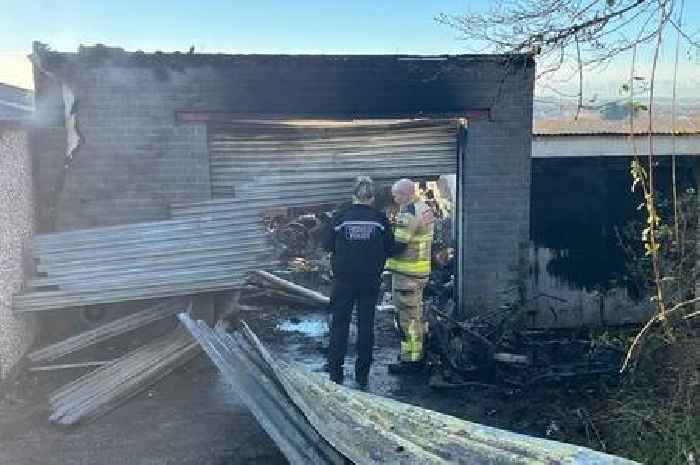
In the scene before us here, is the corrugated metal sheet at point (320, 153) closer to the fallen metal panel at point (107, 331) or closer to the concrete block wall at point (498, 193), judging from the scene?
the concrete block wall at point (498, 193)

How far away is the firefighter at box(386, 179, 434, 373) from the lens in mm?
6441

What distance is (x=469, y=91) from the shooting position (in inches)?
302

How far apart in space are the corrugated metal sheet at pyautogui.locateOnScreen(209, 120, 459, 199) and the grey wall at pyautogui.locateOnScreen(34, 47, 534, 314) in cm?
26

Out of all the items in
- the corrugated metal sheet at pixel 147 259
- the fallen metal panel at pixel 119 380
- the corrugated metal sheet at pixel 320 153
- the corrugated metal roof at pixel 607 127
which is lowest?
the fallen metal panel at pixel 119 380

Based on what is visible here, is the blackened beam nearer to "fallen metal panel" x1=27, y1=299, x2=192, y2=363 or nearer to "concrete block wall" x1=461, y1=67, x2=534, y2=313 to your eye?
"concrete block wall" x1=461, y1=67, x2=534, y2=313

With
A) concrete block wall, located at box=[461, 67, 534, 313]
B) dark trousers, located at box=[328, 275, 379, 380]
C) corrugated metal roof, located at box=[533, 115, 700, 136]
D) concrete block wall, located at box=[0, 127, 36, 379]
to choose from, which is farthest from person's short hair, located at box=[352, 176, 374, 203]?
concrete block wall, located at box=[0, 127, 36, 379]

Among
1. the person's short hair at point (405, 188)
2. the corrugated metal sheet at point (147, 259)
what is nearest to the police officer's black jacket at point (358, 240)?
the person's short hair at point (405, 188)

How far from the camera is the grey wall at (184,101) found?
7.16 meters

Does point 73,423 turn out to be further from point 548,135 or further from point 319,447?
point 548,135

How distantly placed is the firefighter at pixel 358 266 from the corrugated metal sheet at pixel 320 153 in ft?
5.05

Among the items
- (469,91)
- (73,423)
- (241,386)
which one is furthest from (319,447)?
(469,91)

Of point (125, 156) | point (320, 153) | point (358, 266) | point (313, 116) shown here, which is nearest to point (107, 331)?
point (125, 156)

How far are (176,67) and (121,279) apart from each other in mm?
2321

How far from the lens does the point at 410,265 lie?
651cm
